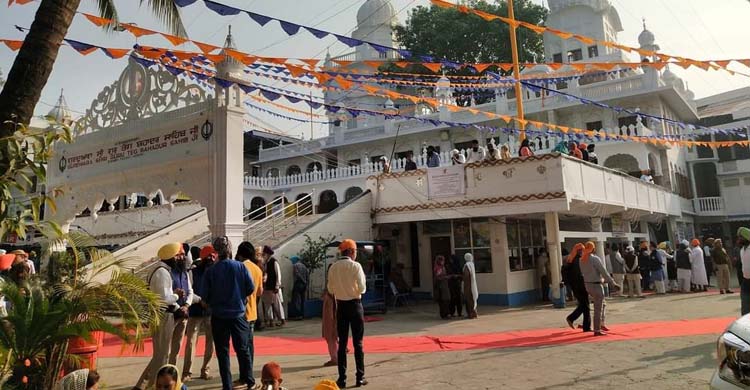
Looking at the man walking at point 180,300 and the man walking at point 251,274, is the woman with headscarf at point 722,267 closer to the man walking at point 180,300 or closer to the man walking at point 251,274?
the man walking at point 251,274

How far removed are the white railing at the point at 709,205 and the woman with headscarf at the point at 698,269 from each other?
12.9m

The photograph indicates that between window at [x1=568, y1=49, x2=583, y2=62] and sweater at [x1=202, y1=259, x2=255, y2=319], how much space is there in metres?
30.3

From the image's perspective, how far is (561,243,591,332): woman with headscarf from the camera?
8547mm

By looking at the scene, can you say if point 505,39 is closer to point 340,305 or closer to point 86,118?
point 86,118

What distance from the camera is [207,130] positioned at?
9398 mm

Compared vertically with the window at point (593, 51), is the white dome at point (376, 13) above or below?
above

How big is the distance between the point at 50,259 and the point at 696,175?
103ft

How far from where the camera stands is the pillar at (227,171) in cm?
895

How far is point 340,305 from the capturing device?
19.2ft

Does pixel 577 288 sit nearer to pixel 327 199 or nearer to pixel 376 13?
pixel 327 199

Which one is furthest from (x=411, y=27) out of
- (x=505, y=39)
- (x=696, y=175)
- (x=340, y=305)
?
(x=340, y=305)

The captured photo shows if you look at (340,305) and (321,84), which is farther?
(321,84)

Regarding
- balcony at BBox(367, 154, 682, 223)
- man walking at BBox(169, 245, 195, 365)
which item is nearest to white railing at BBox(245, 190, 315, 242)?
balcony at BBox(367, 154, 682, 223)

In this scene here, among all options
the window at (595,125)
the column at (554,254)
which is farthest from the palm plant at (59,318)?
the window at (595,125)
